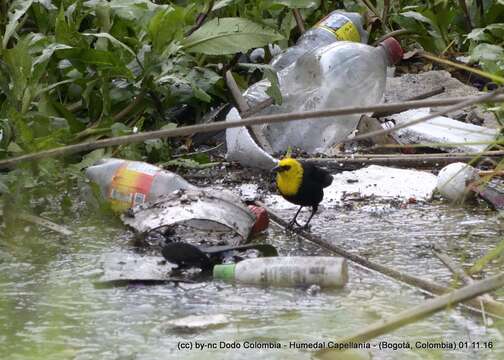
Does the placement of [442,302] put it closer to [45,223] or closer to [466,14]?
[45,223]

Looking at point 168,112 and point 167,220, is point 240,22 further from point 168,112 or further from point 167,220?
point 167,220

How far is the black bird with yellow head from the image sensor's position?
430 centimetres

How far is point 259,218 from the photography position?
4.13 meters

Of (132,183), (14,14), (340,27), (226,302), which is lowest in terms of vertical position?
(226,302)

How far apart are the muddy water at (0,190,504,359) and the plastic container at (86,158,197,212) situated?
0.12 meters

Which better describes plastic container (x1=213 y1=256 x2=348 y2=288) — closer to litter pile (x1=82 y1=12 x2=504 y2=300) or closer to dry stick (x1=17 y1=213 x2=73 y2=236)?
litter pile (x1=82 y1=12 x2=504 y2=300)

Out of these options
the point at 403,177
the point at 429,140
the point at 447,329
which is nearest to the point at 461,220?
the point at 403,177

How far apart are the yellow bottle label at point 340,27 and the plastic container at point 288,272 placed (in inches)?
112

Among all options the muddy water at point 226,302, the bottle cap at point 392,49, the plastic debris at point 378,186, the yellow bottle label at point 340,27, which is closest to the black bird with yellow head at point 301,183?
the muddy water at point 226,302

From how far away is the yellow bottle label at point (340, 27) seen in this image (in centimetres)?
611

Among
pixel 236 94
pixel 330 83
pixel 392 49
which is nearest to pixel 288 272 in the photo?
pixel 236 94

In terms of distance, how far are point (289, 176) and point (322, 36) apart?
1898 mm

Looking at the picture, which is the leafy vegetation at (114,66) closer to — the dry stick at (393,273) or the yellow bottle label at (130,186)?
the yellow bottle label at (130,186)

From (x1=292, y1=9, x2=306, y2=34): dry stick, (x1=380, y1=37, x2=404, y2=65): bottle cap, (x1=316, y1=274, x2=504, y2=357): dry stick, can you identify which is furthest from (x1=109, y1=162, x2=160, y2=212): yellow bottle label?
(x1=316, y1=274, x2=504, y2=357): dry stick
